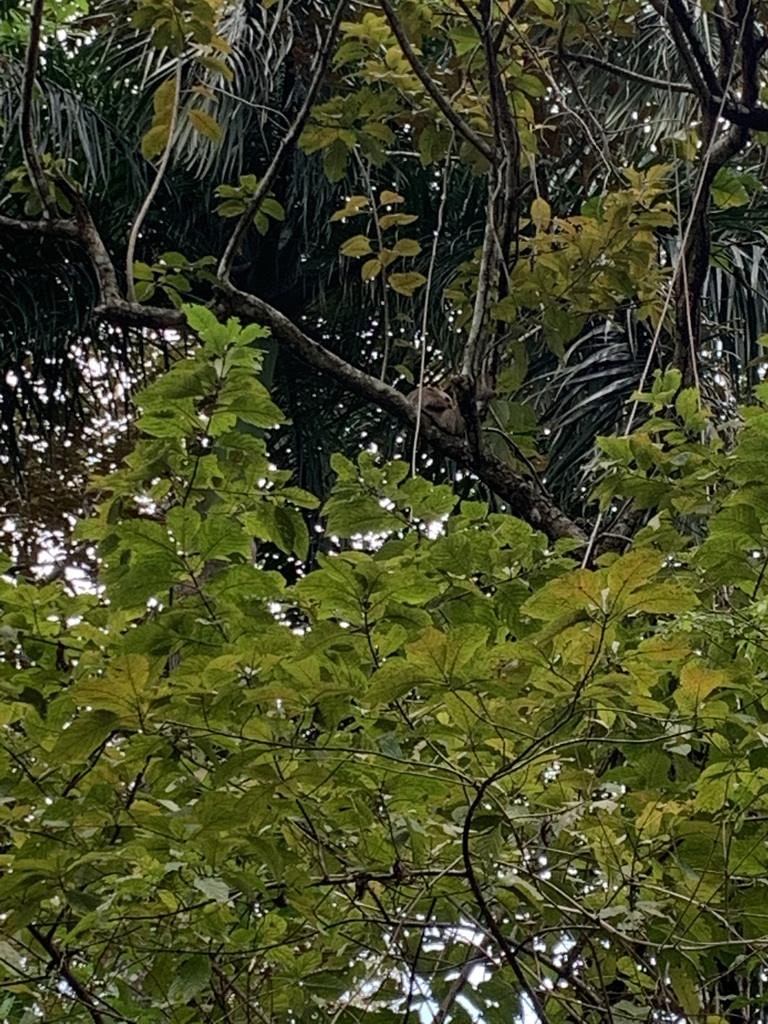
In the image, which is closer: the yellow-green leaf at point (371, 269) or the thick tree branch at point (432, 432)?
the thick tree branch at point (432, 432)

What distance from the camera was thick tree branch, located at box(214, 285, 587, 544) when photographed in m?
2.54

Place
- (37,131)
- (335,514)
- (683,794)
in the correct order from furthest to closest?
(37,131) < (335,514) < (683,794)

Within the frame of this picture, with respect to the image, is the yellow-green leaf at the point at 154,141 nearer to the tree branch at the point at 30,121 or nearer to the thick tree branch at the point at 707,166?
the tree branch at the point at 30,121

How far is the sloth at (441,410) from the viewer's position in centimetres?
263

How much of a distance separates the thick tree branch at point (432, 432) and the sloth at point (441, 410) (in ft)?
0.06

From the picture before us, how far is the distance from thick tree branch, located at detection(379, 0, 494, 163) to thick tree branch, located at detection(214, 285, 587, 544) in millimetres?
513

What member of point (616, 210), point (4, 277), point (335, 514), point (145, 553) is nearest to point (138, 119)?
point (4, 277)

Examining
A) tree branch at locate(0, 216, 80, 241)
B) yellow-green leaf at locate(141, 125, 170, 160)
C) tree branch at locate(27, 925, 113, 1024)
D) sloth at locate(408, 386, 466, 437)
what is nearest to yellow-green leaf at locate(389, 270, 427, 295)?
sloth at locate(408, 386, 466, 437)

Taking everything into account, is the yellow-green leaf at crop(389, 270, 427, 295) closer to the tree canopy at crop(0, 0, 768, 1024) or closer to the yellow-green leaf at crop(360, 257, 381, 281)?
the yellow-green leaf at crop(360, 257, 381, 281)

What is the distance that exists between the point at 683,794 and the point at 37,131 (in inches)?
114

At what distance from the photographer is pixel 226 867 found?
1.37 m

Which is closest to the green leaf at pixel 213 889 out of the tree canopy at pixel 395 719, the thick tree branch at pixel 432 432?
the tree canopy at pixel 395 719

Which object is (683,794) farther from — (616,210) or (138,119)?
(138,119)

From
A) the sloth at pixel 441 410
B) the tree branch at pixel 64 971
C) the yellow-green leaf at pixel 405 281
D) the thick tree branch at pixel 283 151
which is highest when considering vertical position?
the thick tree branch at pixel 283 151
